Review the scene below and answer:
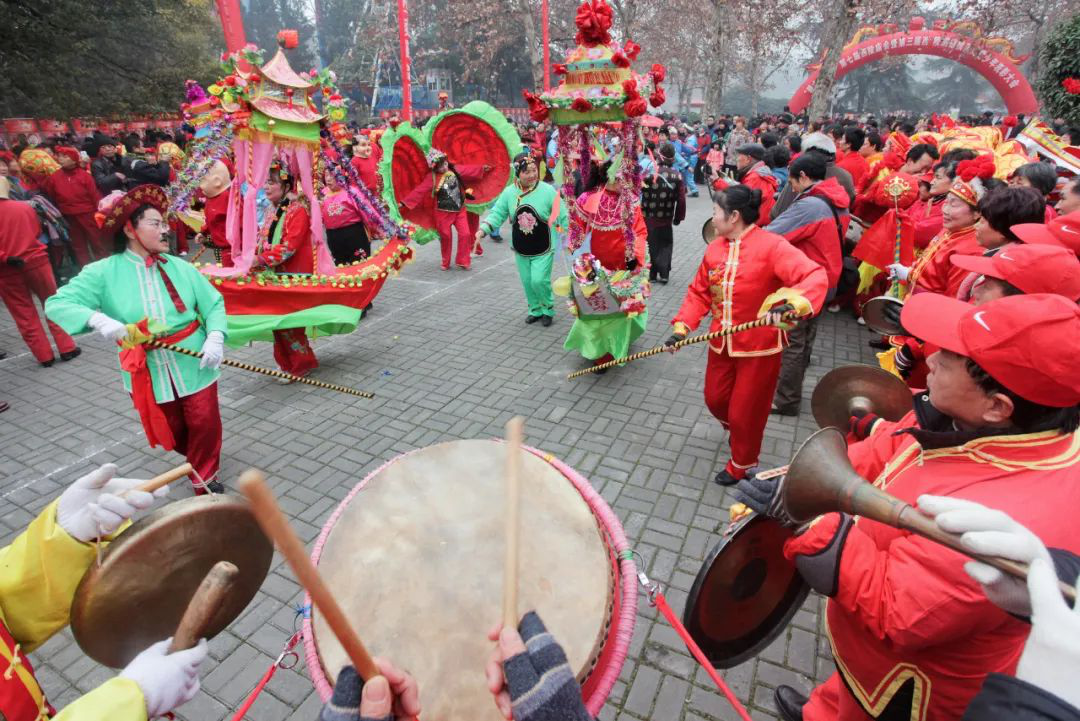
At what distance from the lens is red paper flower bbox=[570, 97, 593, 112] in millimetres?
4992

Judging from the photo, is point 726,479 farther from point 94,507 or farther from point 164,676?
point 94,507

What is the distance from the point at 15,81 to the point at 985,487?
875 inches

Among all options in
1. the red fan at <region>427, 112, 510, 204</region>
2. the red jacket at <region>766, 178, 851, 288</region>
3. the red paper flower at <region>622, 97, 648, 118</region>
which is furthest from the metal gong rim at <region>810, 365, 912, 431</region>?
the red fan at <region>427, 112, 510, 204</region>

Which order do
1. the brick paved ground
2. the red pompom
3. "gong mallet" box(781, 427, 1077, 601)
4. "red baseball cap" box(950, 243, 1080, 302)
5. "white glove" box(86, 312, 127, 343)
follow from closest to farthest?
1. "gong mallet" box(781, 427, 1077, 601)
2. "red baseball cap" box(950, 243, 1080, 302)
3. the brick paved ground
4. "white glove" box(86, 312, 127, 343)
5. the red pompom

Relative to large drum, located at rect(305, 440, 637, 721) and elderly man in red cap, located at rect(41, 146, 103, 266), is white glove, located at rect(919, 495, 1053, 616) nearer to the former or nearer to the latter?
large drum, located at rect(305, 440, 637, 721)

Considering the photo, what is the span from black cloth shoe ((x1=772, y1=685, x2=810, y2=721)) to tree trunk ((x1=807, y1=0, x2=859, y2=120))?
14.4 m

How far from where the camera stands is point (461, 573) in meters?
1.73

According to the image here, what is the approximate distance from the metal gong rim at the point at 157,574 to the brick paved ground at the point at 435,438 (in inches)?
46.9

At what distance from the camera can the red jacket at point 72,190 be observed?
8719 millimetres

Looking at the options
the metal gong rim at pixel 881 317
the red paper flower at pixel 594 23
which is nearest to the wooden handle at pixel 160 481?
the metal gong rim at pixel 881 317

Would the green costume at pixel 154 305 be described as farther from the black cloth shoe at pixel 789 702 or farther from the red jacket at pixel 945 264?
the red jacket at pixel 945 264

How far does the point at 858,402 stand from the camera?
257 cm

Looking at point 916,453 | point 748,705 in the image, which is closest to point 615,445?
point 748,705

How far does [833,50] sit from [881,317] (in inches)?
516
